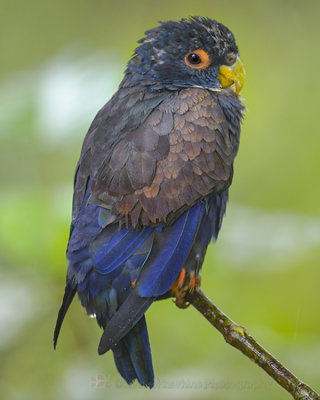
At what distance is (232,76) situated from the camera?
2.20 metres

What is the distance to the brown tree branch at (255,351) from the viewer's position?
1.50 metres

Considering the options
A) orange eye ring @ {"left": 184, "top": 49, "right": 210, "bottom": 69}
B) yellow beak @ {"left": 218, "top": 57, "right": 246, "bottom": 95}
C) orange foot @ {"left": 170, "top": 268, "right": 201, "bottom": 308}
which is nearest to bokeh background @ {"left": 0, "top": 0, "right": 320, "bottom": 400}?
orange foot @ {"left": 170, "top": 268, "right": 201, "bottom": 308}

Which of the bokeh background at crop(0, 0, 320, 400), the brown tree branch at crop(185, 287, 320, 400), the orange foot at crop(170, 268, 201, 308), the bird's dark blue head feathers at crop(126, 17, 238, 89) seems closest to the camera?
the brown tree branch at crop(185, 287, 320, 400)

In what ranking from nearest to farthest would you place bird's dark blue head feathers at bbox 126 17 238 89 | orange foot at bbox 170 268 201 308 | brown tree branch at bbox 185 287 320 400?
brown tree branch at bbox 185 287 320 400 < orange foot at bbox 170 268 201 308 < bird's dark blue head feathers at bbox 126 17 238 89

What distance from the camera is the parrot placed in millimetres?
1854

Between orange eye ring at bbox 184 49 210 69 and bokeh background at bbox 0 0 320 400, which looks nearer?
bokeh background at bbox 0 0 320 400

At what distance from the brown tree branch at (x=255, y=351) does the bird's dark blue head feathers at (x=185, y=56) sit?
80 cm

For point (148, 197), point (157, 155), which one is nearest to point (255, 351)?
point (148, 197)

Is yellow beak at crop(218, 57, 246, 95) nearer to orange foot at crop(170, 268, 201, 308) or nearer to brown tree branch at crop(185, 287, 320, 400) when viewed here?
orange foot at crop(170, 268, 201, 308)

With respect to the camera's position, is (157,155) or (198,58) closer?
(157,155)

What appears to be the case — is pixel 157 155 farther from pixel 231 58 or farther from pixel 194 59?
pixel 231 58

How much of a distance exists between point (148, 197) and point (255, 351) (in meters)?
0.58

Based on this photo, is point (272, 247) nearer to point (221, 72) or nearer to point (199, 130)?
point (199, 130)

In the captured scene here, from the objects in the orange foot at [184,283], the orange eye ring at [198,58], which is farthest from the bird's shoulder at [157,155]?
the orange foot at [184,283]
